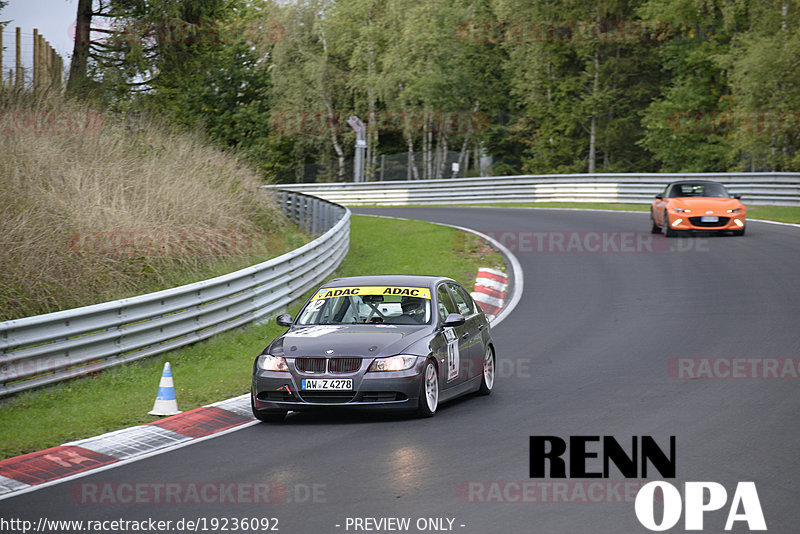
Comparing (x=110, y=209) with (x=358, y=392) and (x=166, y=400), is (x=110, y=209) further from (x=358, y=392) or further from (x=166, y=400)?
(x=358, y=392)

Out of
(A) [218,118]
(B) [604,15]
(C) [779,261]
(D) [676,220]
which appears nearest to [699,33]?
(B) [604,15]

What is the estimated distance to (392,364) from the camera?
9805mm

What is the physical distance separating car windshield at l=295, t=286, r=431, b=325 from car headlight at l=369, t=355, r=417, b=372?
3.51 feet

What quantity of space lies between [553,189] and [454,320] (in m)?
31.0

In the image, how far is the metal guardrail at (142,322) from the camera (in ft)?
36.4

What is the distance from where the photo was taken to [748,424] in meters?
9.23

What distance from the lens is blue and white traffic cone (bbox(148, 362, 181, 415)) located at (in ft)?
33.5

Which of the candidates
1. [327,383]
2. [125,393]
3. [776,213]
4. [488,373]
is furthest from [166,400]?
[776,213]

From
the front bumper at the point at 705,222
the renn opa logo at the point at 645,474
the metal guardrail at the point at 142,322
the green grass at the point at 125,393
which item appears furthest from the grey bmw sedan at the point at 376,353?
the front bumper at the point at 705,222

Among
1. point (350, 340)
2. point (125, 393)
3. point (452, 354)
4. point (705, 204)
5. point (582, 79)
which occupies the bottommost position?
point (125, 393)

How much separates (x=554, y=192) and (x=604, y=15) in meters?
15.9

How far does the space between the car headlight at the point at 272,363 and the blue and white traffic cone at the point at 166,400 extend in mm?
950

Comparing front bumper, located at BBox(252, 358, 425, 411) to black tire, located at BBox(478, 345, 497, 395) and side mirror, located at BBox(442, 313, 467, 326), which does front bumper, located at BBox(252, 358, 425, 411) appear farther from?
black tire, located at BBox(478, 345, 497, 395)

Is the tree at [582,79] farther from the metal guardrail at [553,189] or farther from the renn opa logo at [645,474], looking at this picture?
the renn opa logo at [645,474]
